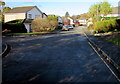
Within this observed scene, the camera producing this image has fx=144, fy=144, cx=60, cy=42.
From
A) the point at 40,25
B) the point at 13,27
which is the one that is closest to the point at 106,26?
the point at 40,25

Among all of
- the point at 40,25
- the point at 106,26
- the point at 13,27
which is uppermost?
the point at 40,25

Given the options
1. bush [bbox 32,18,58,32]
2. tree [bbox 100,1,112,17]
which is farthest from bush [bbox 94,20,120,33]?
tree [bbox 100,1,112,17]

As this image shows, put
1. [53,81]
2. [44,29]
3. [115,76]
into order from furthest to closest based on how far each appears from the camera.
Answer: [44,29], [115,76], [53,81]

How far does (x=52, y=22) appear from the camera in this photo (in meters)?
37.7

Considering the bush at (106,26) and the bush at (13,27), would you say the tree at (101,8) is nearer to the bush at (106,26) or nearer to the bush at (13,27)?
the bush at (106,26)

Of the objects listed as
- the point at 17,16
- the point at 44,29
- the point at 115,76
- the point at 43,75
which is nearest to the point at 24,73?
the point at 43,75

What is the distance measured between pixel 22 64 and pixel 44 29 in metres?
26.9

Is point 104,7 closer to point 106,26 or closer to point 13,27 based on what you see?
point 106,26

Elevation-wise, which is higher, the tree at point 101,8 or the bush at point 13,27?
the tree at point 101,8

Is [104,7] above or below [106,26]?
above

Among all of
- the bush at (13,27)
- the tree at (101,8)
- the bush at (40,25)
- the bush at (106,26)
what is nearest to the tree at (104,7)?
the tree at (101,8)

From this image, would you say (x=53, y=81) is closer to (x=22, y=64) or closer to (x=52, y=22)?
(x=22, y=64)

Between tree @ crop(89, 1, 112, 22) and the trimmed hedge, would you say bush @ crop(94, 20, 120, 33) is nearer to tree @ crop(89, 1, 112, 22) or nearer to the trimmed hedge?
the trimmed hedge

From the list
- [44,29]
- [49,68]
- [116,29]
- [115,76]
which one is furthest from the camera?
[44,29]
